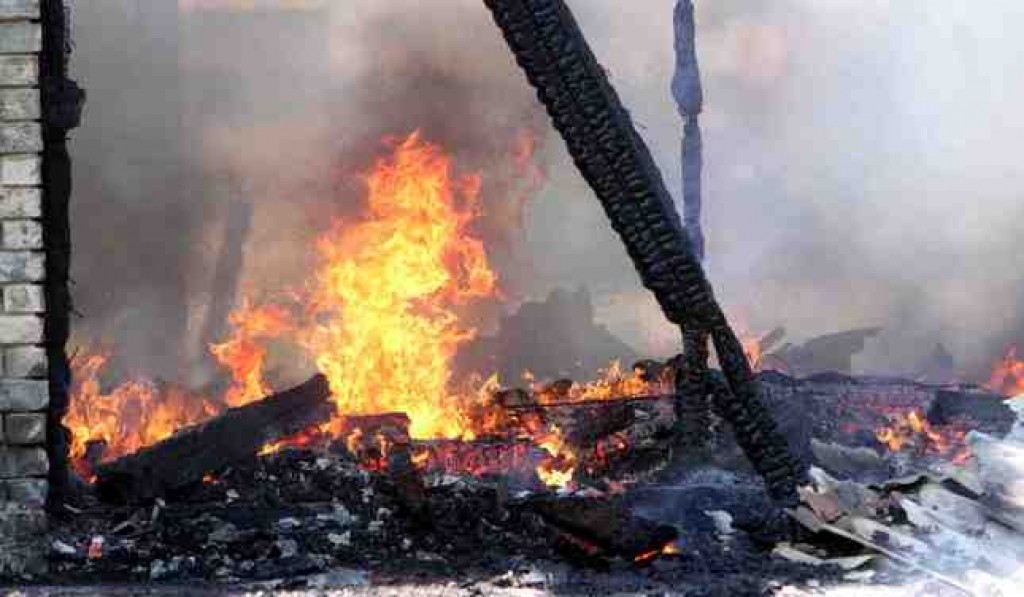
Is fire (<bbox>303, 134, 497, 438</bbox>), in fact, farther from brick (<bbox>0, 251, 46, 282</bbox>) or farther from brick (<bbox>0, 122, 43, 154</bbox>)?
brick (<bbox>0, 122, 43, 154</bbox>)

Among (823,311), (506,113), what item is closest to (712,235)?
(823,311)

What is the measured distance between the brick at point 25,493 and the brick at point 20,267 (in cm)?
137

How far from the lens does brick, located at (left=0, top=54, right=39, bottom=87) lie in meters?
7.04

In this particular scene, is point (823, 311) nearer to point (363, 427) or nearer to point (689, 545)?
point (363, 427)

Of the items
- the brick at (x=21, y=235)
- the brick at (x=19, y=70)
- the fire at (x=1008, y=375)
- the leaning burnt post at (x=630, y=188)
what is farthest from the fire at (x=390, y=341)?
the fire at (x=1008, y=375)

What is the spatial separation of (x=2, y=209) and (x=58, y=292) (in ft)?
2.74

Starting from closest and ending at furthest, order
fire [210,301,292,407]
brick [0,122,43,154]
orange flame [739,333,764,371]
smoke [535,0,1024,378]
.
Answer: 1. brick [0,122,43,154]
2. fire [210,301,292,407]
3. orange flame [739,333,764,371]
4. smoke [535,0,1024,378]

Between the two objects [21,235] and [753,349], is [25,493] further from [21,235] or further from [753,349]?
[753,349]

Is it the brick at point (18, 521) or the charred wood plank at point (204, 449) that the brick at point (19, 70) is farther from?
the charred wood plank at point (204, 449)

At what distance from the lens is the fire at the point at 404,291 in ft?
42.6

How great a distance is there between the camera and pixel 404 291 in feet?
48.4

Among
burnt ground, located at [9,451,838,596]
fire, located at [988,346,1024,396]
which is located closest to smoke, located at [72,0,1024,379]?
fire, located at [988,346,1024,396]

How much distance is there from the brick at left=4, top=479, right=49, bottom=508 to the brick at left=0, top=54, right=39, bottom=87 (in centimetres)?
269

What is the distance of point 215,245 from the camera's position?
17.4 m
